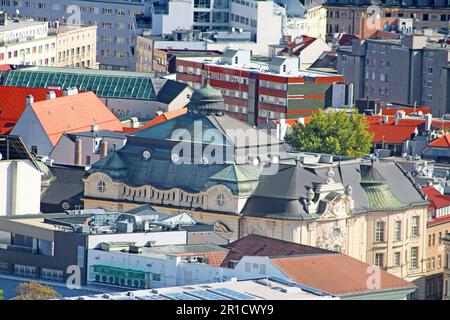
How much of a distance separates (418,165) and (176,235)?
118ft

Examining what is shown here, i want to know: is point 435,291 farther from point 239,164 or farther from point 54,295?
point 54,295

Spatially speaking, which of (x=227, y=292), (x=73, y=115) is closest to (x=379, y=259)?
(x=73, y=115)

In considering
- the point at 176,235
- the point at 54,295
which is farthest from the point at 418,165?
the point at 54,295

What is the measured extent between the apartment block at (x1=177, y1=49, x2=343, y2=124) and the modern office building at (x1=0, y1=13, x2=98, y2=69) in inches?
903

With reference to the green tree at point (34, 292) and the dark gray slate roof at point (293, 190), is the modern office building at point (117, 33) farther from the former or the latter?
the green tree at point (34, 292)

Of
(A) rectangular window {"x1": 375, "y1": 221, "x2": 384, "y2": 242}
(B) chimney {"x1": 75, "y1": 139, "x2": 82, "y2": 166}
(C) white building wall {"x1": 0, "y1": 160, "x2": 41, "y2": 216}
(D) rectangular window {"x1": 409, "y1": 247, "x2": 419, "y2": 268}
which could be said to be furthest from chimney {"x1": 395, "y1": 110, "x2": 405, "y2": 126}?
(C) white building wall {"x1": 0, "y1": 160, "x2": 41, "y2": 216}

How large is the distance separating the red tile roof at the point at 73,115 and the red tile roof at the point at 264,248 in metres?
34.2

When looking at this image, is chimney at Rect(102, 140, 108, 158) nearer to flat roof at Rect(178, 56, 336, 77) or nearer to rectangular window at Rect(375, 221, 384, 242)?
rectangular window at Rect(375, 221, 384, 242)

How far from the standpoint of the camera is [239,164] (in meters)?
99.9

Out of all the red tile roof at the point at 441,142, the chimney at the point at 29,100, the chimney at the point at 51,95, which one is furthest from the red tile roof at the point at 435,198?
the chimney at the point at 51,95

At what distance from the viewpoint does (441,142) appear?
13162 cm

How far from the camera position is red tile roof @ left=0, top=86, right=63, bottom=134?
135m

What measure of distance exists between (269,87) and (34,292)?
74.8 metres

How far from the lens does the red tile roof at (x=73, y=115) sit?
408 ft
